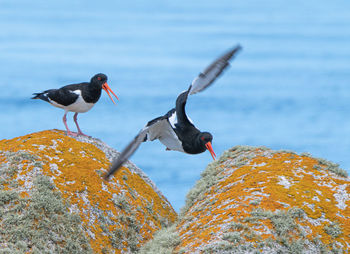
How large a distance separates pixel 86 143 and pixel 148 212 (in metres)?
2.28

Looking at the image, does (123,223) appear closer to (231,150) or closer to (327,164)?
(231,150)

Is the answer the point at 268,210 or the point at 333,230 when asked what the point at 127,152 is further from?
the point at 333,230

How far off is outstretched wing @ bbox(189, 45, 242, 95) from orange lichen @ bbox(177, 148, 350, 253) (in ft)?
6.45

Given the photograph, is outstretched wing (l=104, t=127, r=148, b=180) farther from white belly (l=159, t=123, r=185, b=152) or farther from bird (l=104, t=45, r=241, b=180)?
white belly (l=159, t=123, r=185, b=152)

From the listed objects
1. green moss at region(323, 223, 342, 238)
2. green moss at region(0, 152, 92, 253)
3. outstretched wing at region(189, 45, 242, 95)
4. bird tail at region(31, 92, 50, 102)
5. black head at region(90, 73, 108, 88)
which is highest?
outstretched wing at region(189, 45, 242, 95)

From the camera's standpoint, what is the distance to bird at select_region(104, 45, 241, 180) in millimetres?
9703

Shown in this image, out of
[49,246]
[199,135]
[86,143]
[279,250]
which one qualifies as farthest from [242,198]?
[86,143]

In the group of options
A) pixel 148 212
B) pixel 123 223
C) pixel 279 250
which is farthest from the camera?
pixel 148 212

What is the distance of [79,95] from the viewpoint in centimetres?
1180

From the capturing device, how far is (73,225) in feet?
27.2

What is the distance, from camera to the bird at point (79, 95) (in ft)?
38.8

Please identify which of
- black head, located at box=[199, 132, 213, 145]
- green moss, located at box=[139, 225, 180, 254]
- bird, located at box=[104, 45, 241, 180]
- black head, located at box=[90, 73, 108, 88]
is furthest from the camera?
black head, located at box=[90, 73, 108, 88]

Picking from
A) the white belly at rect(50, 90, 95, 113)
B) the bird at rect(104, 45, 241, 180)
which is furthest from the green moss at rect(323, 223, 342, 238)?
the white belly at rect(50, 90, 95, 113)

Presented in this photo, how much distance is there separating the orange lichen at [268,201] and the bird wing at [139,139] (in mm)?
1651
